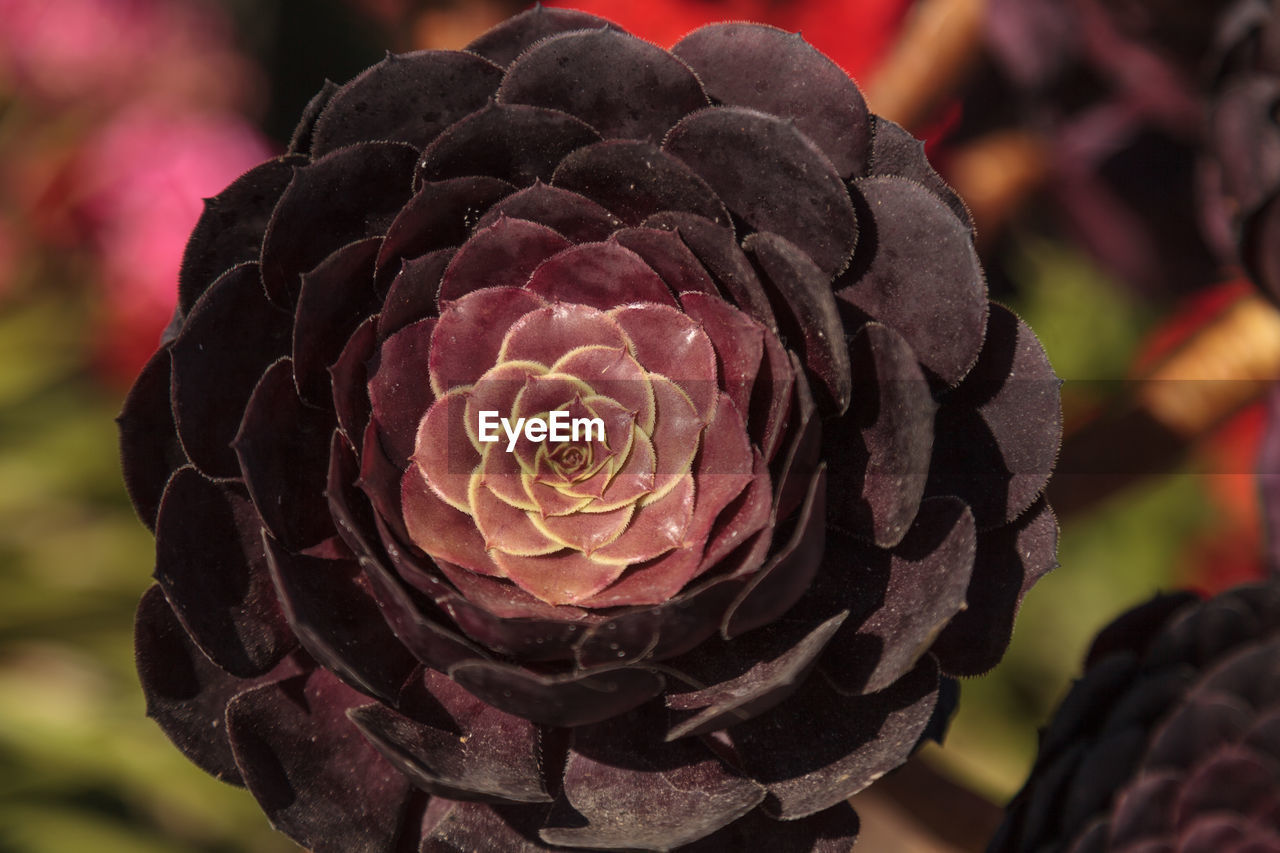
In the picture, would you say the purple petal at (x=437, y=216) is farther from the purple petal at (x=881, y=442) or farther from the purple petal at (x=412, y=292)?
the purple petal at (x=881, y=442)

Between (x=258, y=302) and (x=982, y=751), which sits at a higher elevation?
(x=258, y=302)

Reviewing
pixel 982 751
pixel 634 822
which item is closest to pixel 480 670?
pixel 634 822

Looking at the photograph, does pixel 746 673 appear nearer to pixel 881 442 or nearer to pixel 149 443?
pixel 881 442

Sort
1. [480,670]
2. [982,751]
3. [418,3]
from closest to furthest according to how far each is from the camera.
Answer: [480,670] < [418,3] < [982,751]

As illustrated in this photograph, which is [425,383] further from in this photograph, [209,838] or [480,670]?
[209,838]

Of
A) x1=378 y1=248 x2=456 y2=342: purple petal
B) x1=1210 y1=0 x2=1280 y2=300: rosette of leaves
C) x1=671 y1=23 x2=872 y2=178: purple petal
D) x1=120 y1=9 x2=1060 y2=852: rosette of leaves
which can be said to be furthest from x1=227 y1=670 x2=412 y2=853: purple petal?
x1=1210 y1=0 x2=1280 y2=300: rosette of leaves

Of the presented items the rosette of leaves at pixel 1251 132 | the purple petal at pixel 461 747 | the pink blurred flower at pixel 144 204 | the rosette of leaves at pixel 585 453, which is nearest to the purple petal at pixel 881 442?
the rosette of leaves at pixel 585 453

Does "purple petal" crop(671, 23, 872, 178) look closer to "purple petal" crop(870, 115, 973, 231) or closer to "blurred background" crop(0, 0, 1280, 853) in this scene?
"purple petal" crop(870, 115, 973, 231)

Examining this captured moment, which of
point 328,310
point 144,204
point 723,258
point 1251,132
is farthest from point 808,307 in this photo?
point 144,204
